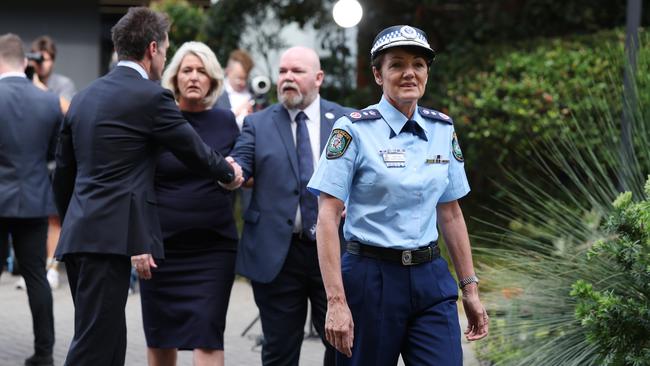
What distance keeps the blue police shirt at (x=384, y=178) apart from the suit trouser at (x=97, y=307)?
46.3 inches

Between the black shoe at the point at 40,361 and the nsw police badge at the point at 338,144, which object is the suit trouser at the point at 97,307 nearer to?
the nsw police badge at the point at 338,144

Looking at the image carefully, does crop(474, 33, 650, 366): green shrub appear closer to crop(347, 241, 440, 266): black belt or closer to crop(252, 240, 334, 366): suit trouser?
crop(347, 241, 440, 266): black belt

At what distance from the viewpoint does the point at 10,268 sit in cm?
1055

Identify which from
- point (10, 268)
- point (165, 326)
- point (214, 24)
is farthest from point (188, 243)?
point (214, 24)

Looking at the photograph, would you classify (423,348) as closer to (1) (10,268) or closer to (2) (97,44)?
(1) (10,268)

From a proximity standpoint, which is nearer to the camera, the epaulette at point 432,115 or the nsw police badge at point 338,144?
the nsw police badge at point 338,144

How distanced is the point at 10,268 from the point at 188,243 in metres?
5.66

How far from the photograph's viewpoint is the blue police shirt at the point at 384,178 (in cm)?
397

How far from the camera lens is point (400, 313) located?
13.1 ft

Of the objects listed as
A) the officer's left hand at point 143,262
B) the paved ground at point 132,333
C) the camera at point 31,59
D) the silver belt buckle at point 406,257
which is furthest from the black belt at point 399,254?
the camera at point 31,59

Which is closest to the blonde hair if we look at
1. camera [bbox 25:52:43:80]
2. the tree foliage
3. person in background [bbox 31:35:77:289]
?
camera [bbox 25:52:43:80]

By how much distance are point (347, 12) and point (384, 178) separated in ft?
23.6

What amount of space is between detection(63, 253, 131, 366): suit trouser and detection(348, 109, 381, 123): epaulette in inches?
51.6

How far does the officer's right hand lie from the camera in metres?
3.86
